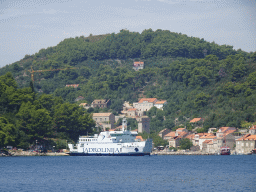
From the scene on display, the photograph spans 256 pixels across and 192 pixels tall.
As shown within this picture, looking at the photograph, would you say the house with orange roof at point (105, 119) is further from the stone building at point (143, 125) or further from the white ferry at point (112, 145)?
the white ferry at point (112, 145)

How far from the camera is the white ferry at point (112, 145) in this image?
100 m

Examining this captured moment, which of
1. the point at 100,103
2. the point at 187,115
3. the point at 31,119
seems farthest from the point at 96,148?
the point at 100,103

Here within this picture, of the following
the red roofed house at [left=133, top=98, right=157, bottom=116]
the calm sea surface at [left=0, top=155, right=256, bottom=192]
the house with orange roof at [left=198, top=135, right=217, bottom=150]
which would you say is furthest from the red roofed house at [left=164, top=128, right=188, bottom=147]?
the calm sea surface at [left=0, top=155, right=256, bottom=192]

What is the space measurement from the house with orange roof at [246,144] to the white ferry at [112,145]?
20.6m

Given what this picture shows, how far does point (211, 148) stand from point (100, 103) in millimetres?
60486

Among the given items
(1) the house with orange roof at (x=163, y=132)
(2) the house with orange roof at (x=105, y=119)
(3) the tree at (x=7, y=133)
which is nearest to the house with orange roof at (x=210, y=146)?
(1) the house with orange roof at (x=163, y=132)

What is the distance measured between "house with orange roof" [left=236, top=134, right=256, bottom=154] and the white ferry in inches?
811

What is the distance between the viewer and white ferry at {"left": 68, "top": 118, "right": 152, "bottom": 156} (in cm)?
10044

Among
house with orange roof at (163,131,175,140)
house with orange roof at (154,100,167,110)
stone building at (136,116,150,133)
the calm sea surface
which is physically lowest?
house with orange roof at (163,131,175,140)

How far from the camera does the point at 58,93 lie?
174 meters

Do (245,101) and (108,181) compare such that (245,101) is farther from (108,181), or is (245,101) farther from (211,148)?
(108,181)

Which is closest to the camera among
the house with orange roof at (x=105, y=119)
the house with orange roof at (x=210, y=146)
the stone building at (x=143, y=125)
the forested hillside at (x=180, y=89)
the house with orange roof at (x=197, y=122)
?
the house with orange roof at (x=210, y=146)

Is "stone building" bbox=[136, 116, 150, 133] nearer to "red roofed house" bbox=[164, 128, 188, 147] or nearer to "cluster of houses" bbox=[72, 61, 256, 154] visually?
"cluster of houses" bbox=[72, 61, 256, 154]

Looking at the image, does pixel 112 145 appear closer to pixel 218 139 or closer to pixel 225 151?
pixel 225 151
